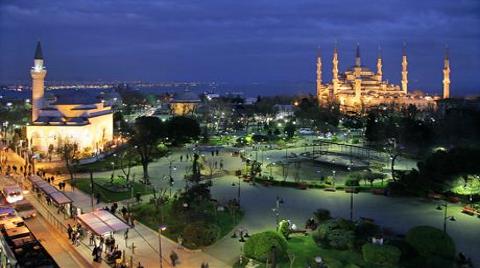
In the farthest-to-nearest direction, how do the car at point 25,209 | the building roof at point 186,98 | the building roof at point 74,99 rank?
the building roof at point 186,98, the building roof at point 74,99, the car at point 25,209

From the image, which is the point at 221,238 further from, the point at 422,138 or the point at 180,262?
the point at 422,138

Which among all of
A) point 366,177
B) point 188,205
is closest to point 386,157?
point 366,177

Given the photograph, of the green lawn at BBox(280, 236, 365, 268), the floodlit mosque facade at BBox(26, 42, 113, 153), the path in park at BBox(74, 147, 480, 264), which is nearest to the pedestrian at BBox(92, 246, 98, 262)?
the path in park at BBox(74, 147, 480, 264)

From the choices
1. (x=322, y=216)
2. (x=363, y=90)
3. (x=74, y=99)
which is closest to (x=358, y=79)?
(x=363, y=90)

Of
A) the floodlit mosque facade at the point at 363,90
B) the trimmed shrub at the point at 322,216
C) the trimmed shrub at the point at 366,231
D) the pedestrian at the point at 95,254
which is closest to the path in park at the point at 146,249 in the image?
the pedestrian at the point at 95,254

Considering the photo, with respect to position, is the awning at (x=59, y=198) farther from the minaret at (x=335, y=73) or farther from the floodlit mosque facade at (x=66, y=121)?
the minaret at (x=335, y=73)

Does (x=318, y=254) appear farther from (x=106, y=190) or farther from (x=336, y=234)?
(x=106, y=190)
